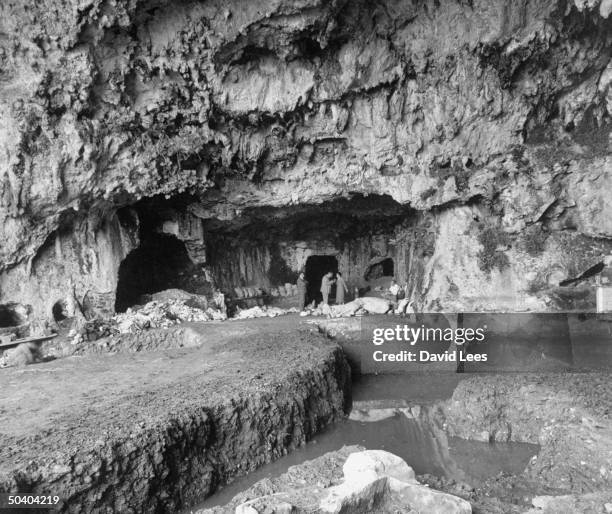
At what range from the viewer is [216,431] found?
4.95m

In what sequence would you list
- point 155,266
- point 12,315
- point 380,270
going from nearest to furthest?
1. point 12,315
2. point 155,266
3. point 380,270

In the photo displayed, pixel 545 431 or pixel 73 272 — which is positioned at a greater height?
pixel 73 272

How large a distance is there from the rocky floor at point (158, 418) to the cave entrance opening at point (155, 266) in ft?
15.5

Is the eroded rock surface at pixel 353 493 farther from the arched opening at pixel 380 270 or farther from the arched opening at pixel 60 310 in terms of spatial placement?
the arched opening at pixel 380 270

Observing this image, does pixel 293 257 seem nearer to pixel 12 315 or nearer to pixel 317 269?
pixel 317 269

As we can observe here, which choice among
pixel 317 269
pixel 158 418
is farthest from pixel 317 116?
pixel 158 418

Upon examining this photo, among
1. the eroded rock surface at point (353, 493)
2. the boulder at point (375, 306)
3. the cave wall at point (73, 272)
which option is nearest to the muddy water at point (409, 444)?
the eroded rock surface at point (353, 493)

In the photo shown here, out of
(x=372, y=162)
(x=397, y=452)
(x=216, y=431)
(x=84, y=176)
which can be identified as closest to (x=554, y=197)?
(x=372, y=162)

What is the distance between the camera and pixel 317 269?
16156 mm

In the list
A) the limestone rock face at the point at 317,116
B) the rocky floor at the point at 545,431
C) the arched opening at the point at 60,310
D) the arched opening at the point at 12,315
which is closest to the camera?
the rocky floor at the point at 545,431

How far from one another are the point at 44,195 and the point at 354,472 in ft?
28.2

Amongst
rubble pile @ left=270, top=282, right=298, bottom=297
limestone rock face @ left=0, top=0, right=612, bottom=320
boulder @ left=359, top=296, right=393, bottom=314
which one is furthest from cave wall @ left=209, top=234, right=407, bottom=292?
limestone rock face @ left=0, top=0, right=612, bottom=320

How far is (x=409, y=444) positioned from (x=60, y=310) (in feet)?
28.2

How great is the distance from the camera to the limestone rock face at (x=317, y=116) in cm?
828
